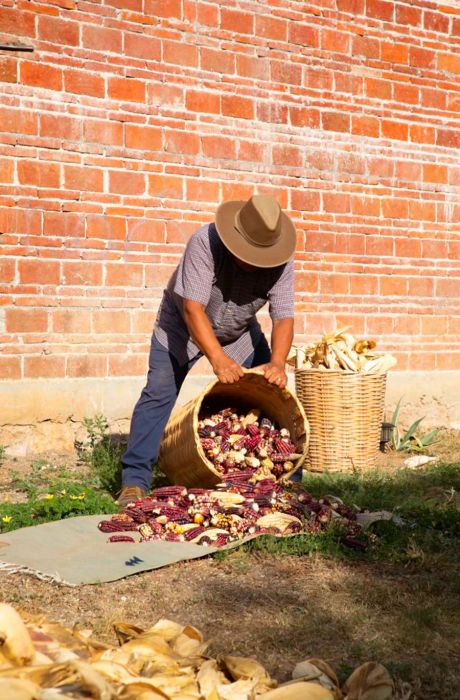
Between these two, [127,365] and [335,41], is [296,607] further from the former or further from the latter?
[335,41]

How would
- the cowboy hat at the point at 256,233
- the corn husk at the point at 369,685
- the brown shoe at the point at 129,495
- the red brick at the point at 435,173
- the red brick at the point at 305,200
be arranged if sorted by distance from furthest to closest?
the red brick at the point at 435,173
the red brick at the point at 305,200
the brown shoe at the point at 129,495
the cowboy hat at the point at 256,233
the corn husk at the point at 369,685

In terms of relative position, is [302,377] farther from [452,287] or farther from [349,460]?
[452,287]

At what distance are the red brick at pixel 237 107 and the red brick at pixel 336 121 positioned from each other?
869 millimetres

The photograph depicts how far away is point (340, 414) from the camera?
24.1 feet

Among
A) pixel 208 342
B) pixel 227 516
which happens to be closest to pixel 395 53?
pixel 208 342

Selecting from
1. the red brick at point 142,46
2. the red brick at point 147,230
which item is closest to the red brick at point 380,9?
the red brick at point 142,46

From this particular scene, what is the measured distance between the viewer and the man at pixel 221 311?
Result: 5543 millimetres

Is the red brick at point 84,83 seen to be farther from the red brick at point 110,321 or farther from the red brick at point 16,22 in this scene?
the red brick at point 110,321

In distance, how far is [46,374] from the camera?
7.33 m

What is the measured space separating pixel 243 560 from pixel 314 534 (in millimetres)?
497

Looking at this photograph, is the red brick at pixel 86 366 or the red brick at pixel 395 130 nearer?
the red brick at pixel 86 366

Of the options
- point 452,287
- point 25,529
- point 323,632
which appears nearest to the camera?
point 323,632

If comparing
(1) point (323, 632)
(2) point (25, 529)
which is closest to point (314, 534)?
(1) point (323, 632)

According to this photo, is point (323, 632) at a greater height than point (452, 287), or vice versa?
point (452, 287)
